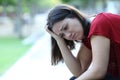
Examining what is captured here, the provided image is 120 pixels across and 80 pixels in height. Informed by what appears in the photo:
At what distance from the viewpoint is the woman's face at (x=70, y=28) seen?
201 cm

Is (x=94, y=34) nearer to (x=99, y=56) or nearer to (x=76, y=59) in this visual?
(x=99, y=56)

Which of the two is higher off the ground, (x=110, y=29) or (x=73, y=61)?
(x=110, y=29)

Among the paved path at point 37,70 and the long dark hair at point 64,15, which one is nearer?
the long dark hair at point 64,15

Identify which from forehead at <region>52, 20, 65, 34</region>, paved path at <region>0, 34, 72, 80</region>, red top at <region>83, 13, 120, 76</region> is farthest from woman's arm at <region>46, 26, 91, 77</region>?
paved path at <region>0, 34, 72, 80</region>

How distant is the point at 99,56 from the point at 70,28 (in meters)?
0.24

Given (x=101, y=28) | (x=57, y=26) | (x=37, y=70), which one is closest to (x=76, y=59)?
(x=57, y=26)

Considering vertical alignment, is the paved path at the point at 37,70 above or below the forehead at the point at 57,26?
below

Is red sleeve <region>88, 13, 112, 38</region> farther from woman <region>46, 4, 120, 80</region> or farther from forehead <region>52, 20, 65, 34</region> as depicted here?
forehead <region>52, 20, 65, 34</region>

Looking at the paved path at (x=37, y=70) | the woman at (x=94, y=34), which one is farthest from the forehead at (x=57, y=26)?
the paved path at (x=37, y=70)

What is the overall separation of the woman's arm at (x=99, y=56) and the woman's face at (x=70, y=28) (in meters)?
0.13

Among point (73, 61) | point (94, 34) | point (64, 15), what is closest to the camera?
point (94, 34)

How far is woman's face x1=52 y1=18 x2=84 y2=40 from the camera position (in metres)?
2.01

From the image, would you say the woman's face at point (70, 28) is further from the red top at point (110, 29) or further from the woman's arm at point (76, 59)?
the woman's arm at point (76, 59)

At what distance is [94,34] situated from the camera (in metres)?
1.91
